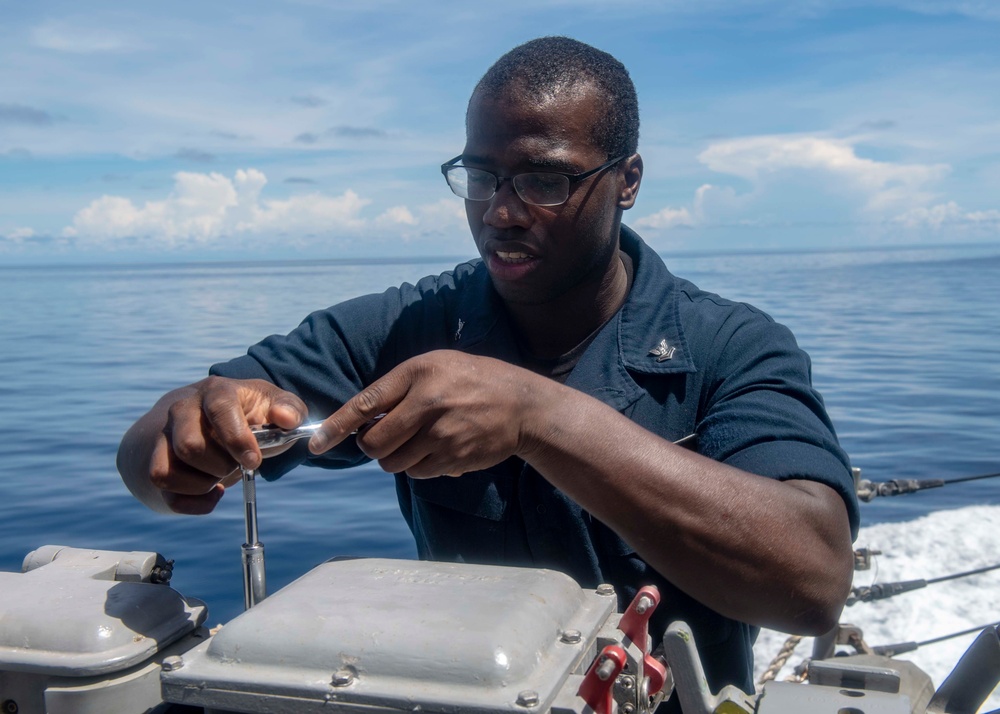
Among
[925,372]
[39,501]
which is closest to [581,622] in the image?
[39,501]

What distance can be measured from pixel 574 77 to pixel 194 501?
132 cm

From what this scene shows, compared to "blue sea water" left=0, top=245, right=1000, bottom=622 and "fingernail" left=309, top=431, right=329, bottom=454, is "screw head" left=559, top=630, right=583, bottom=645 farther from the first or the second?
"blue sea water" left=0, top=245, right=1000, bottom=622

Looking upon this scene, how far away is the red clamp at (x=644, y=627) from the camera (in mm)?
1349

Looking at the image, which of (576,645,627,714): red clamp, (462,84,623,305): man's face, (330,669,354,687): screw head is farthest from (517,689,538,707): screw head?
(462,84,623,305): man's face

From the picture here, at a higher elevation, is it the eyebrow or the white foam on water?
the eyebrow

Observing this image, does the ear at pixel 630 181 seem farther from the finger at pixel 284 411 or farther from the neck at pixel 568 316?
the finger at pixel 284 411

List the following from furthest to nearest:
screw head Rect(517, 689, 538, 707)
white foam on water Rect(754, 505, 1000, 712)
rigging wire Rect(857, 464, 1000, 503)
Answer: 1. white foam on water Rect(754, 505, 1000, 712)
2. rigging wire Rect(857, 464, 1000, 503)
3. screw head Rect(517, 689, 538, 707)

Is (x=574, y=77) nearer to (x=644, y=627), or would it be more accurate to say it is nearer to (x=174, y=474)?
(x=174, y=474)

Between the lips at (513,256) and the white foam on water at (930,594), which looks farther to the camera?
the white foam on water at (930,594)

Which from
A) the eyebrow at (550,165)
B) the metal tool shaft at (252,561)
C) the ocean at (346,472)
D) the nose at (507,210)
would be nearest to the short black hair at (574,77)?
the eyebrow at (550,165)

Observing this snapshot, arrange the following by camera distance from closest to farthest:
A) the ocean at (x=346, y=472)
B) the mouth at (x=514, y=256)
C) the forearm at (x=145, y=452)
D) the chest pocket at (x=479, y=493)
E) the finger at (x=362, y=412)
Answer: the finger at (x=362, y=412), the forearm at (x=145, y=452), the chest pocket at (x=479, y=493), the mouth at (x=514, y=256), the ocean at (x=346, y=472)

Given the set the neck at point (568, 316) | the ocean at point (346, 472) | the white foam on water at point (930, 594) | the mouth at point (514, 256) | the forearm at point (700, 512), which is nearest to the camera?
the forearm at point (700, 512)

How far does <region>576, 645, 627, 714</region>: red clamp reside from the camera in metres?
1.17

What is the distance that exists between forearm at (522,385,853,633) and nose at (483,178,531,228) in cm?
69
